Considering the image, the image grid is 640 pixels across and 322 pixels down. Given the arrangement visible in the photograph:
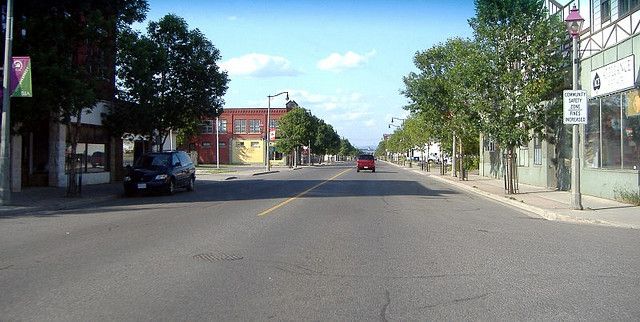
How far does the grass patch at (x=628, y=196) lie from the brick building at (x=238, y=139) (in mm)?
78208

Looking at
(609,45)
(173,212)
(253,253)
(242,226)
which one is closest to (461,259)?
(253,253)

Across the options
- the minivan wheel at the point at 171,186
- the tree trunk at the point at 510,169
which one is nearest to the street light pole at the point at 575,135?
the tree trunk at the point at 510,169

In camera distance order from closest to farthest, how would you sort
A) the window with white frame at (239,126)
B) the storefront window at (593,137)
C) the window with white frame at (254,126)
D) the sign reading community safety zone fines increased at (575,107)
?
the sign reading community safety zone fines increased at (575,107)
the storefront window at (593,137)
the window with white frame at (254,126)
the window with white frame at (239,126)

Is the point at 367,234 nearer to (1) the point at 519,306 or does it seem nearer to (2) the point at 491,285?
(2) the point at 491,285

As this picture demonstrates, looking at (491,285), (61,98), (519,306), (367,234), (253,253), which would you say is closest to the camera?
(519,306)

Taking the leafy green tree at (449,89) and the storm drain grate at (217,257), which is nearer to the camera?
the storm drain grate at (217,257)

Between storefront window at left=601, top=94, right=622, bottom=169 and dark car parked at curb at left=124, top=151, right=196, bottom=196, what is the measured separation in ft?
53.4

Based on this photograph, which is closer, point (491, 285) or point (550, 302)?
point (550, 302)

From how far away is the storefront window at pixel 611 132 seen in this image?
63.8 feet

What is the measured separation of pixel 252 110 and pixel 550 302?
91.6 meters

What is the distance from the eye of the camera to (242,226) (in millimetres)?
13031

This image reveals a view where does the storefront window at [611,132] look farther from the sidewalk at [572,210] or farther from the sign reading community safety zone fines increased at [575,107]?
the sign reading community safety zone fines increased at [575,107]

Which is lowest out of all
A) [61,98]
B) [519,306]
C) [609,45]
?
[519,306]

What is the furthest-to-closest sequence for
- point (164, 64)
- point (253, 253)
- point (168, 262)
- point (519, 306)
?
1. point (164, 64)
2. point (253, 253)
3. point (168, 262)
4. point (519, 306)
